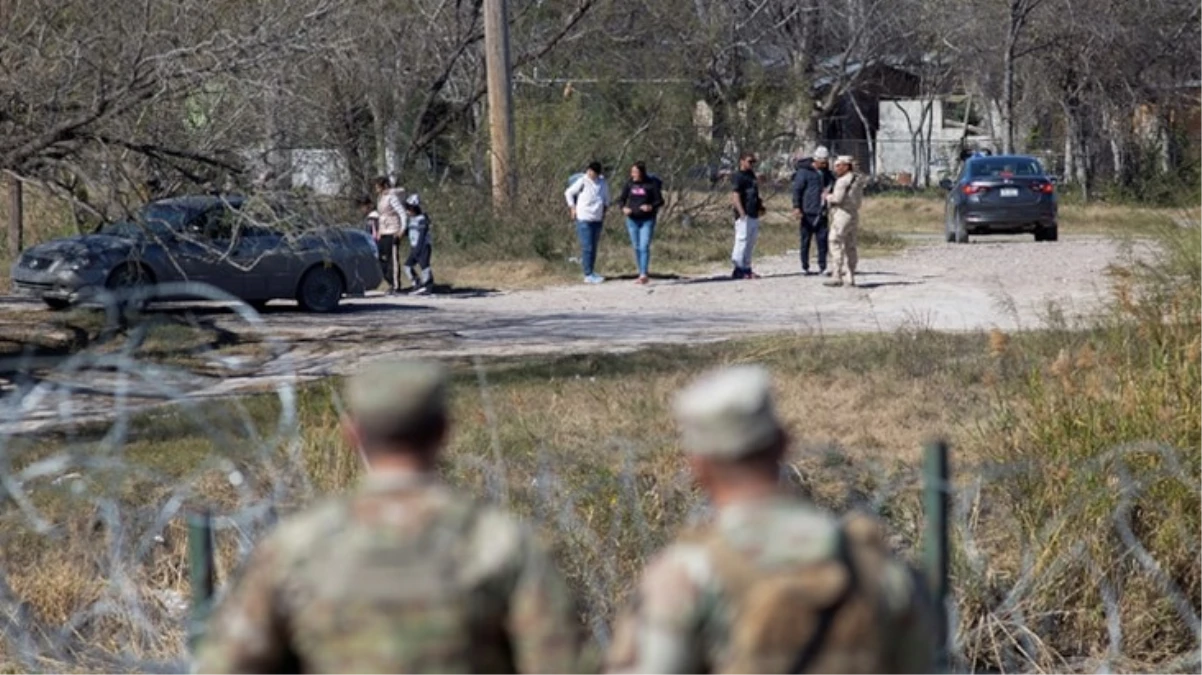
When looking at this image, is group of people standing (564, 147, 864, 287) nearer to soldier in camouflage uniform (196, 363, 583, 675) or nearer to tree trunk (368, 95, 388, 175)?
tree trunk (368, 95, 388, 175)

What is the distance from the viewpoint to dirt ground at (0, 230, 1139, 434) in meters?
14.9

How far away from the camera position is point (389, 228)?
23.0 metres

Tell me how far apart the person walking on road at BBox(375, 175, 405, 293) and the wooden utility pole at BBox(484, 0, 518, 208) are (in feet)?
11.6

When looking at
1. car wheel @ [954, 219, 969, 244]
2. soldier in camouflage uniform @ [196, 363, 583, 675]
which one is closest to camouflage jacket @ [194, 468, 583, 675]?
soldier in camouflage uniform @ [196, 363, 583, 675]

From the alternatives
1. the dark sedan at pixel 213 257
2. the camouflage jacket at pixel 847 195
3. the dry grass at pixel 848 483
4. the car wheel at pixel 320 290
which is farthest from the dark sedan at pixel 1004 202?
the dry grass at pixel 848 483

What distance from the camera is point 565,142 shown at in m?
29.0

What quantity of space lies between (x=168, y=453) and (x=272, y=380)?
326 cm

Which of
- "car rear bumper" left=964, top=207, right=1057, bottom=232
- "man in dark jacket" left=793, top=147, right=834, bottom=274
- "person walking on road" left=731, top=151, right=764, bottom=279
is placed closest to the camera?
"person walking on road" left=731, top=151, right=764, bottom=279

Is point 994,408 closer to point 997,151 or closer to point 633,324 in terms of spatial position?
point 633,324

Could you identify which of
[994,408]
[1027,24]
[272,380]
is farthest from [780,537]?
[1027,24]

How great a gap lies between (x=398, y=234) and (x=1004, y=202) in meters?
12.4

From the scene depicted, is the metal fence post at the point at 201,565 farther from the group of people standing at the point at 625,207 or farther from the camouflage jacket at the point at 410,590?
the group of people standing at the point at 625,207

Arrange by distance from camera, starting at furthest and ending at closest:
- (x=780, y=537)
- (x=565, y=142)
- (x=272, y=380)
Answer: (x=565, y=142), (x=272, y=380), (x=780, y=537)

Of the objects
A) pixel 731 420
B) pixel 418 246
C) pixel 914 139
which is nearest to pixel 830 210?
pixel 418 246
